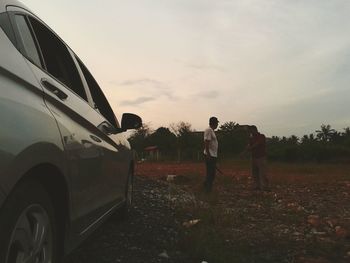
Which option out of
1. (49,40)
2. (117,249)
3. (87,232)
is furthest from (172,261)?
(49,40)

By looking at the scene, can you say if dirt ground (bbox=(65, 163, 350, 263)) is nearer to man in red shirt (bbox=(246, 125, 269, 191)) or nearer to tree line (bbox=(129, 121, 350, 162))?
man in red shirt (bbox=(246, 125, 269, 191))

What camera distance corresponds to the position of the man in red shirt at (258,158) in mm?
13578

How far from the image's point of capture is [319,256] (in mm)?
5590

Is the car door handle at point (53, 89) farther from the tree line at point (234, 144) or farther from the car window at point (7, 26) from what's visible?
the tree line at point (234, 144)

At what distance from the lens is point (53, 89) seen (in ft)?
11.3

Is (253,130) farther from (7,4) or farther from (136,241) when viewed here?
(7,4)

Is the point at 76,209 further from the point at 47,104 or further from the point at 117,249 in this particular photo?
the point at 117,249

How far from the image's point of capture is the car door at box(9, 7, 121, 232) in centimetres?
338

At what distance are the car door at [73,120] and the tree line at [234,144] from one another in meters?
45.6

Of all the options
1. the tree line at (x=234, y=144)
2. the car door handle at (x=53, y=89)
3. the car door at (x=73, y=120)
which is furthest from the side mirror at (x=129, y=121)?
the tree line at (x=234, y=144)

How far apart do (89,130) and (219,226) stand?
327 centimetres

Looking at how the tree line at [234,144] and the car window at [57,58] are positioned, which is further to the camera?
the tree line at [234,144]

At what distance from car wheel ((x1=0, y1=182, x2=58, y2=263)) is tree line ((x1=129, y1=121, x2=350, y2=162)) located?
1850 inches

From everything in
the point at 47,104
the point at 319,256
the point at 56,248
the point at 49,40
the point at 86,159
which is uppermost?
the point at 49,40
